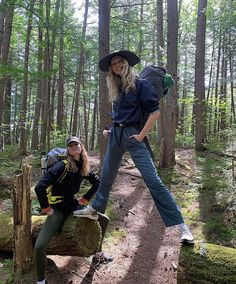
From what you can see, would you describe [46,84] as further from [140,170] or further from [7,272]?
[140,170]

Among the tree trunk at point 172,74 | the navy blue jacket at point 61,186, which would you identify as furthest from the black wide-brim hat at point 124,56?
the tree trunk at point 172,74

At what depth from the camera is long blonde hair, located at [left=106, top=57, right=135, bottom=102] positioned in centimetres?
434

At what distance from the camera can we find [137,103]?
434 centimetres

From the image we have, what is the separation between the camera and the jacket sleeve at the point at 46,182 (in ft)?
14.5

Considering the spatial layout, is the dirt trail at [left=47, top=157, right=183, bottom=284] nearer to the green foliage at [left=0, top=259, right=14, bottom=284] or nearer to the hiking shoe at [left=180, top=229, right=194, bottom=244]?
A: the green foliage at [left=0, top=259, right=14, bottom=284]

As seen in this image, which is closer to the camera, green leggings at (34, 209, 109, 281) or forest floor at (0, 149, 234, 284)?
green leggings at (34, 209, 109, 281)

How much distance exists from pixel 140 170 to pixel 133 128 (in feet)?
1.95

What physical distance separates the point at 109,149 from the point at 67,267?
2.20 metres

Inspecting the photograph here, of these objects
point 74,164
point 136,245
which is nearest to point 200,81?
point 136,245

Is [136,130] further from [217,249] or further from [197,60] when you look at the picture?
[197,60]

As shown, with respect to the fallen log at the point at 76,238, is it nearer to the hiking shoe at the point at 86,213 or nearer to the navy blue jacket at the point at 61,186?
the hiking shoe at the point at 86,213

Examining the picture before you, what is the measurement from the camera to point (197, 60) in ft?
52.4

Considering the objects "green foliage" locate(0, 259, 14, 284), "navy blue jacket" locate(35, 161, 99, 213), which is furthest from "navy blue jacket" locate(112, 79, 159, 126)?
"green foliage" locate(0, 259, 14, 284)

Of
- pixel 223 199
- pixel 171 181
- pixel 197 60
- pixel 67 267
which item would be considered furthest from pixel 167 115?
pixel 67 267
